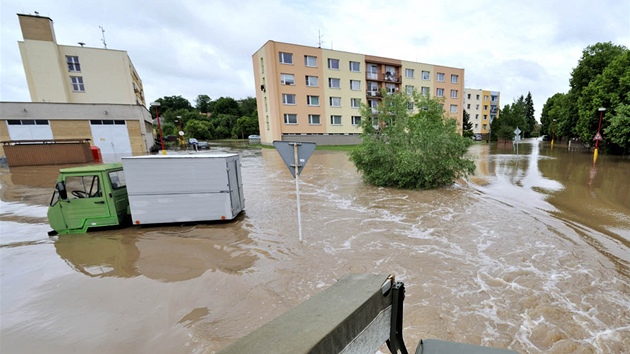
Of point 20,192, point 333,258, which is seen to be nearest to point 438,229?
point 333,258

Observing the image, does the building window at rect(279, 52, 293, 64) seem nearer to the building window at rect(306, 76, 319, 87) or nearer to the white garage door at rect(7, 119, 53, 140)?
the building window at rect(306, 76, 319, 87)

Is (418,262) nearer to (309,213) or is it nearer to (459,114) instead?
(309,213)

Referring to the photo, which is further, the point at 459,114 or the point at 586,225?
the point at 459,114

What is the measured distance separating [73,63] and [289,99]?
84.8ft

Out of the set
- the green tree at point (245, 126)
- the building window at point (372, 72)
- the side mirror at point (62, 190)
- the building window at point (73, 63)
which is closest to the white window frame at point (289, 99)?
the building window at point (372, 72)

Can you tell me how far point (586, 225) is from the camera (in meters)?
7.90

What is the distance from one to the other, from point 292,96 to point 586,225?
32.9m

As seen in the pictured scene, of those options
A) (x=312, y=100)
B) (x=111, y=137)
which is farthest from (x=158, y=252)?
(x=312, y=100)

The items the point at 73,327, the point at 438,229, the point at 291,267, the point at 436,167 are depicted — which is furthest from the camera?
the point at 436,167

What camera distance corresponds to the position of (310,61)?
37.0 m

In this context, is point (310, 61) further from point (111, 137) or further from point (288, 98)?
point (111, 137)

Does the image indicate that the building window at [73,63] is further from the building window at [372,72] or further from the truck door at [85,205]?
the building window at [372,72]

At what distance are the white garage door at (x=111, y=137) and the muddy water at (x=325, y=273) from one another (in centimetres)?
2039

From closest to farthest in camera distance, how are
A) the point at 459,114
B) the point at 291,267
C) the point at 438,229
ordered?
1. the point at 291,267
2. the point at 438,229
3. the point at 459,114
